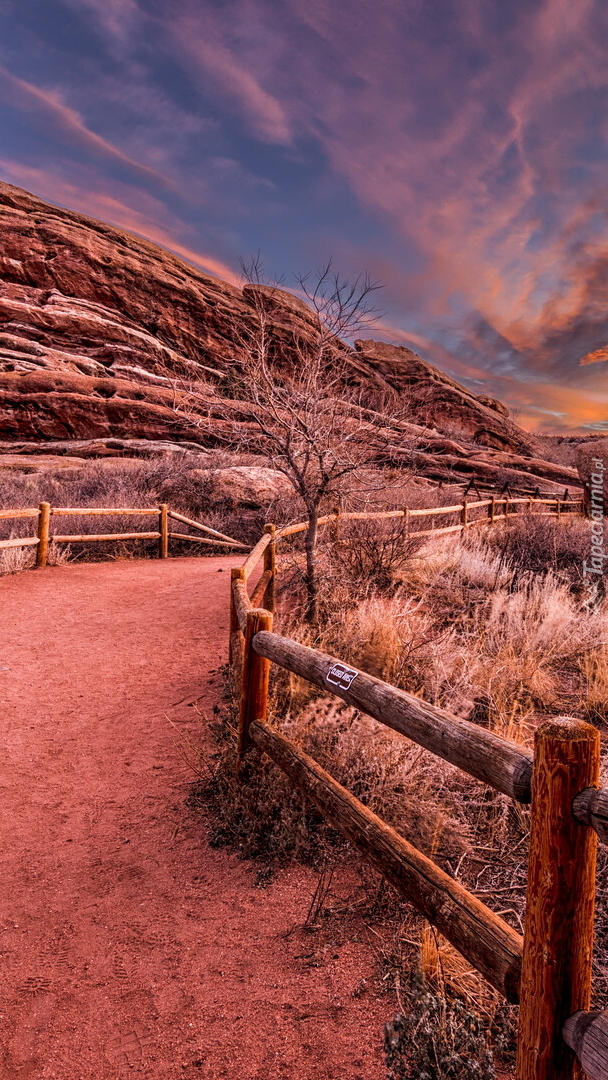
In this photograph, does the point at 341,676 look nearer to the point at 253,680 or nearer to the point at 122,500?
the point at 253,680

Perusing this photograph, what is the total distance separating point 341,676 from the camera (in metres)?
2.39

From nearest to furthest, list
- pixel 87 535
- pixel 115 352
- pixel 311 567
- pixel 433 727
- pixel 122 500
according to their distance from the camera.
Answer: pixel 433 727
pixel 311 567
pixel 87 535
pixel 122 500
pixel 115 352

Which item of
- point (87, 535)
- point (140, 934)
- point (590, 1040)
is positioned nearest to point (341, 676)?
point (590, 1040)

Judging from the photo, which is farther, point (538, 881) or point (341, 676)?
point (341, 676)

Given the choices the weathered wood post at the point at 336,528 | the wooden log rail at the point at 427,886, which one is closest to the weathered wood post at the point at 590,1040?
the wooden log rail at the point at 427,886

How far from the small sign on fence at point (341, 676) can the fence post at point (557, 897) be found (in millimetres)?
1056

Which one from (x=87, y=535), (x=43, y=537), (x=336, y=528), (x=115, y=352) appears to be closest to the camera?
(x=336, y=528)

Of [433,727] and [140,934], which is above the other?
[433,727]

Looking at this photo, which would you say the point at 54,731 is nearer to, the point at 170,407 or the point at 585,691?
the point at 585,691

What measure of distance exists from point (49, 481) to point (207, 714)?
13.4 meters

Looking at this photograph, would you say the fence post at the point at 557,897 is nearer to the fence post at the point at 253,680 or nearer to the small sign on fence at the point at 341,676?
the small sign on fence at the point at 341,676

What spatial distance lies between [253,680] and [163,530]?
869 cm

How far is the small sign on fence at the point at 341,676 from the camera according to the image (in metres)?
2.33

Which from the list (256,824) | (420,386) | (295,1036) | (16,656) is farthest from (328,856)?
(420,386)
